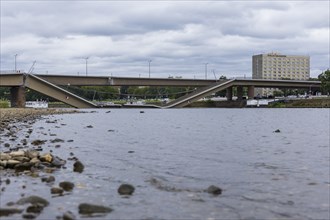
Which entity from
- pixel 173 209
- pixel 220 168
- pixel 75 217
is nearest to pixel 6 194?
pixel 75 217

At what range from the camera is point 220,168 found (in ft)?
82.0

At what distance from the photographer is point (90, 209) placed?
1526 cm

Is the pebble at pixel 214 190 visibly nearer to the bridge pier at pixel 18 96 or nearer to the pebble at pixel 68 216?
the pebble at pixel 68 216

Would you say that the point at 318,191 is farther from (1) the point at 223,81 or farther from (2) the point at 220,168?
(1) the point at 223,81

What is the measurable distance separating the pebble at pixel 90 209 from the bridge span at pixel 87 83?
388 feet

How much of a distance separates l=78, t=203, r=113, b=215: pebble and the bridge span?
11832cm

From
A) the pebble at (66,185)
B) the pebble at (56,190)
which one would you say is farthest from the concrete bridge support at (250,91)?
the pebble at (56,190)

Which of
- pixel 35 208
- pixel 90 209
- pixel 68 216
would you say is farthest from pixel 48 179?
pixel 68 216

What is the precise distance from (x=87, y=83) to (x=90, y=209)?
139 metres

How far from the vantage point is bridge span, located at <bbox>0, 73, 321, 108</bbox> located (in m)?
134

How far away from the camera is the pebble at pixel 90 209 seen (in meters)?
15.1

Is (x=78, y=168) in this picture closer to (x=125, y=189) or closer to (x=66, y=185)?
(x=66, y=185)

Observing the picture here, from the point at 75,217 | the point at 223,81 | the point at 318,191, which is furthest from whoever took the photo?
the point at 223,81

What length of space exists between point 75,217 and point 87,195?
3.36m
